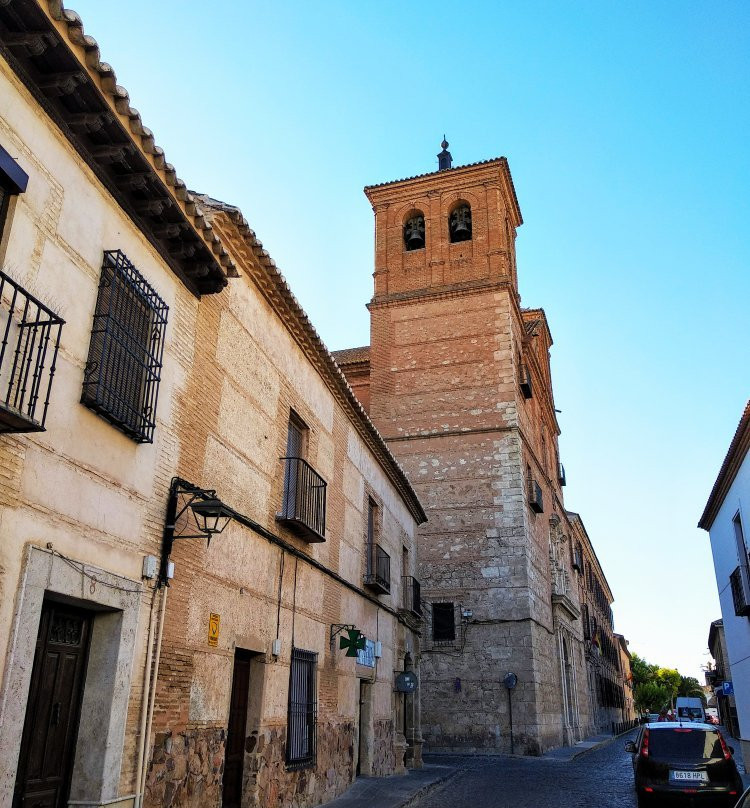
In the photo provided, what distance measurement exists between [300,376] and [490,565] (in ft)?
38.9

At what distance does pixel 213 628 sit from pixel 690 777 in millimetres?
6246

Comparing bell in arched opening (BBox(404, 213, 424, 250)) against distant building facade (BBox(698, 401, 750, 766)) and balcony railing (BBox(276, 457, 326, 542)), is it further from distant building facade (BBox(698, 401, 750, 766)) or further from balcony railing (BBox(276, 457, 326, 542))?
balcony railing (BBox(276, 457, 326, 542))

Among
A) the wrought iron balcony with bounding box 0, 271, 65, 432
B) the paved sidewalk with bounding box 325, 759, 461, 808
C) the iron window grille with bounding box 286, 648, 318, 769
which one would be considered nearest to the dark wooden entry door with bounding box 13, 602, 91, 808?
the wrought iron balcony with bounding box 0, 271, 65, 432

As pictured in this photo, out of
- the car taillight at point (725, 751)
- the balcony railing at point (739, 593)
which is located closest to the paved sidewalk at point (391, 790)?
the car taillight at point (725, 751)

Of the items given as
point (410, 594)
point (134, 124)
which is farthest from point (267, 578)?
point (410, 594)

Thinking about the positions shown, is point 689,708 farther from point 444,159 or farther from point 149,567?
point 149,567

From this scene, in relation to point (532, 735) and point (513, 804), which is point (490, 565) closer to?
point (532, 735)

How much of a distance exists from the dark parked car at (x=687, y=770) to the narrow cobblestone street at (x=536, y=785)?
4.20 ft

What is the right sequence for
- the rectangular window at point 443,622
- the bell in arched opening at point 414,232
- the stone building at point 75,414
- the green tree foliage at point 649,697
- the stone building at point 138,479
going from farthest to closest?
the green tree foliage at point 649,697 < the bell in arched opening at point 414,232 < the rectangular window at point 443,622 < the stone building at point 138,479 < the stone building at point 75,414

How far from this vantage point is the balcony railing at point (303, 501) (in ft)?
29.1

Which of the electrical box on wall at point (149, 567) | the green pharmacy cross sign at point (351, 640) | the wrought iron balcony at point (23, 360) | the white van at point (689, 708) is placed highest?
the wrought iron balcony at point (23, 360)

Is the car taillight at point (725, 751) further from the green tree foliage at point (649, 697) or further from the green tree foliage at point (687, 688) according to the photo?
the green tree foliage at point (687, 688)

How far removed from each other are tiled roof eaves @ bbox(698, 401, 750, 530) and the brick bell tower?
15.6ft

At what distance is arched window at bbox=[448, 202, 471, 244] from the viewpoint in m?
23.6
